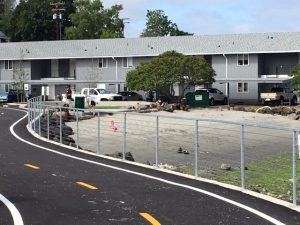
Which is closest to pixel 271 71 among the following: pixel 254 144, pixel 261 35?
pixel 261 35

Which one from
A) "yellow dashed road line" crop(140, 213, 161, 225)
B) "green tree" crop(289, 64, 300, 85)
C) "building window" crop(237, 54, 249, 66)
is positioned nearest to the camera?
"yellow dashed road line" crop(140, 213, 161, 225)

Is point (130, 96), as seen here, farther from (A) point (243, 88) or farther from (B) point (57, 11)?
(B) point (57, 11)

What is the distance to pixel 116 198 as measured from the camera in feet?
35.8

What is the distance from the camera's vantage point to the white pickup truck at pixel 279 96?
2248 inches

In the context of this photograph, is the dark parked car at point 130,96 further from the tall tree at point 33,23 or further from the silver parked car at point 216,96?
the tall tree at point 33,23

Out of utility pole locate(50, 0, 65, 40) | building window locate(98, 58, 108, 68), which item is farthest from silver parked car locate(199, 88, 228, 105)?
utility pole locate(50, 0, 65, 40)

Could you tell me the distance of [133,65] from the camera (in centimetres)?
6994

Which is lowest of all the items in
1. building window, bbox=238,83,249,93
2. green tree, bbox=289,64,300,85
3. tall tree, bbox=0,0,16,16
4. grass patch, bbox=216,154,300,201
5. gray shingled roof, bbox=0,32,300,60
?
grass patch, bbox=216,154,300,201

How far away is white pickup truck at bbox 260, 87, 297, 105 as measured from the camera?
5710 centimetres

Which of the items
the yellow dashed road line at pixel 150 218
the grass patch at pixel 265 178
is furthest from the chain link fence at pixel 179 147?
the yellow dashed road line at pixel 150 218

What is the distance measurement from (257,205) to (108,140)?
1727 cm

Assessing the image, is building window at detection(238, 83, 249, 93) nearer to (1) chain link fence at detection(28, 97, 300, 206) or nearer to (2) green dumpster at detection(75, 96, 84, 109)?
(2) green dumpster at detection(75, 96, 84, 109)

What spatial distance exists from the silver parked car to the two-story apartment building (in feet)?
6.88

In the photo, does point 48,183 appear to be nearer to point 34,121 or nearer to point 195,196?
point 195,196
